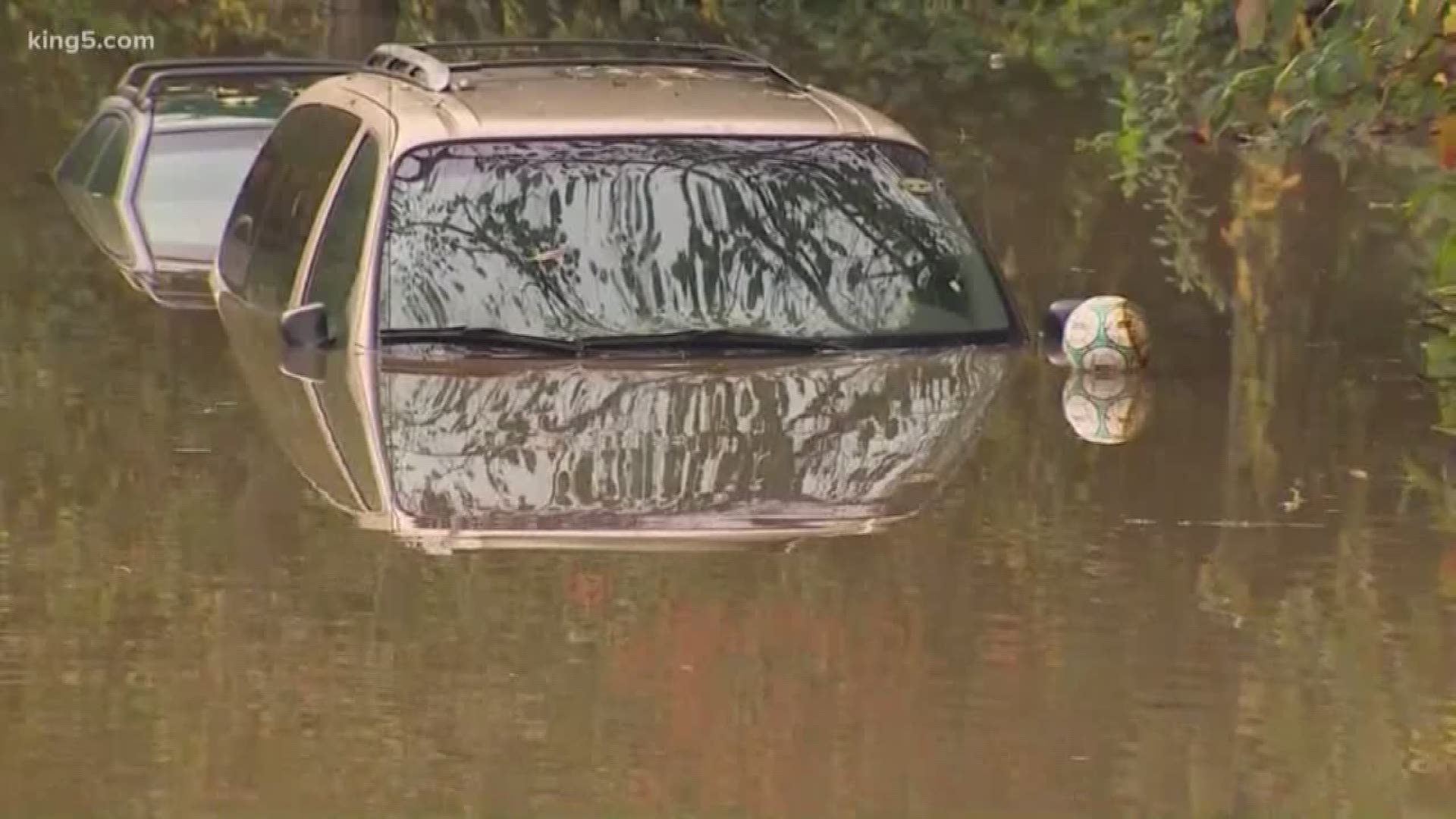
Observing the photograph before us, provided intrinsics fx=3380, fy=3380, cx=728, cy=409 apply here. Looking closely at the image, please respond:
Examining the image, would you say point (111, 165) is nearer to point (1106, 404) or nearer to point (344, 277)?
point (344, 277)

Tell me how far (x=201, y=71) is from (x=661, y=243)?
226 inches

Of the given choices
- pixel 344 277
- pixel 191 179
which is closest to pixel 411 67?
pixel 344 277

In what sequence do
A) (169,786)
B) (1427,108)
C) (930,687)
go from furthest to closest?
(1427,108) → (930,687) → (169,786)

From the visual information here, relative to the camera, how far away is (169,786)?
578 centimetres

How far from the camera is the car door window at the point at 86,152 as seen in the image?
566 inches

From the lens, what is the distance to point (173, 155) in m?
13.7

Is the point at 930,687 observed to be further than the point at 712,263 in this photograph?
No

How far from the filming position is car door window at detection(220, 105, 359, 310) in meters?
9.91

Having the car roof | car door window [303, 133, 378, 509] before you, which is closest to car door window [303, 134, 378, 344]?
car door window [303, 133, 378, 509]

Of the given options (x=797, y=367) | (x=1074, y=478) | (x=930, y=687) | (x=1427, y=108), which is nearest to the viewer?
(x=930, y=687)

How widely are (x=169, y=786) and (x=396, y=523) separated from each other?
1.82m

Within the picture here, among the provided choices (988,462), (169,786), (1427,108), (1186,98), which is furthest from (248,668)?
(1186,98)

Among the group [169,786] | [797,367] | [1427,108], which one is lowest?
[169,786]

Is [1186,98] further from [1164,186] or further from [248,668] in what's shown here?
[248,668]
